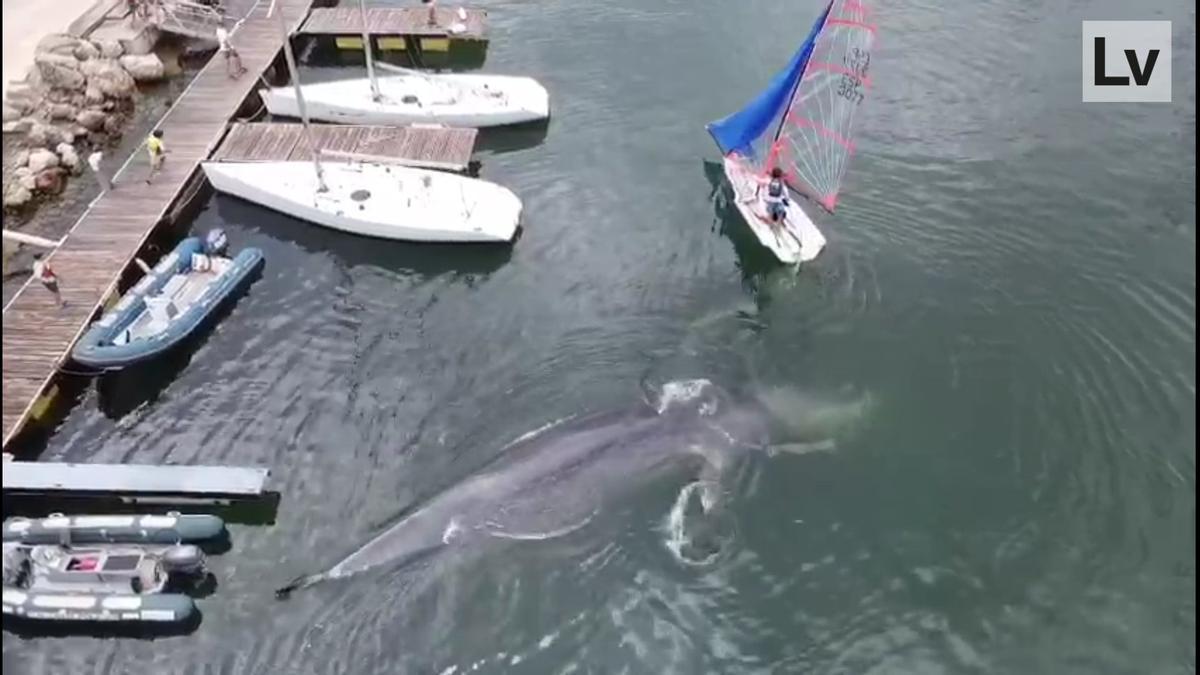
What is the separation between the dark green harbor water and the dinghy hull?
1.04 metres

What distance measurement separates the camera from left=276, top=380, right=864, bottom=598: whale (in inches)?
1254

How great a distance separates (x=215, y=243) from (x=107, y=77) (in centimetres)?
1675

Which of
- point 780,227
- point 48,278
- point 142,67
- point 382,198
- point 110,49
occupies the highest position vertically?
point 110,49

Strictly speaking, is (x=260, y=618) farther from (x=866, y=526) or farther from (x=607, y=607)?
(x=866, y=526)

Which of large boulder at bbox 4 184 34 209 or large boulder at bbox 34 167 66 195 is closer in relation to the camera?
large boulder at bbox 4 184 34 209

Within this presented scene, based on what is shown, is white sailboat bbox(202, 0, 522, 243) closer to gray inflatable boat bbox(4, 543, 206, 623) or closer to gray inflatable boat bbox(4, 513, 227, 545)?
gray inflatable boat bbox(4, 513, 227, 545)

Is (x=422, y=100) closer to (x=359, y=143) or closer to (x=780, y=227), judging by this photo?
(x=359, y=143)

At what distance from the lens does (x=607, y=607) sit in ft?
98.7

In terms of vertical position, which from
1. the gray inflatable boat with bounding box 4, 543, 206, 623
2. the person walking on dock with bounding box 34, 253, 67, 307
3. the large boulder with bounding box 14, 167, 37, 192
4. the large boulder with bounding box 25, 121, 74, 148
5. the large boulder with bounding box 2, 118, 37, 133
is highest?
the large boulder with bounding box 2, 118, 37, 133

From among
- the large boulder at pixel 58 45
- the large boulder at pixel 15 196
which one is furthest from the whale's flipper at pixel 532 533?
the large boulder at pixel 58 45

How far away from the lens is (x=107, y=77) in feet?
175

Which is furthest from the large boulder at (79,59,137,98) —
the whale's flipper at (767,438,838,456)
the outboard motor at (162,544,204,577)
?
the whale's flipper at (767,438,838,456)

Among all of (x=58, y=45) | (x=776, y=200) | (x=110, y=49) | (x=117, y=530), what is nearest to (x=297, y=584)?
(x=117, y=530)

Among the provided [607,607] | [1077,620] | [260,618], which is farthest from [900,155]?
[260,618]
